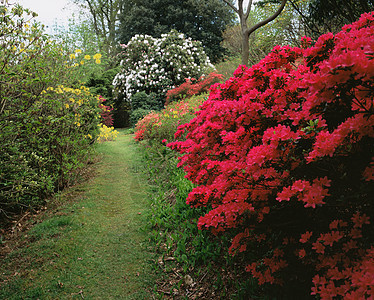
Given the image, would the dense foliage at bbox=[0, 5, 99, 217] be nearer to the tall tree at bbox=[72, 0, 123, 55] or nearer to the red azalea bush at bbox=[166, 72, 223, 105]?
the red azalea bush at bbox=[166, 72, 223, 105]

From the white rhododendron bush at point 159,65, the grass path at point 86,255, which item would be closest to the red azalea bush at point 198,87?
the white rhododendron bush at point 159,65

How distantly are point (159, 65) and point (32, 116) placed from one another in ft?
39.0

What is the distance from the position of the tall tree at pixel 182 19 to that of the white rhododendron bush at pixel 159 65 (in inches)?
165

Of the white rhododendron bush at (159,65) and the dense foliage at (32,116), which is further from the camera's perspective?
the white rhododendron bush at (159,65)

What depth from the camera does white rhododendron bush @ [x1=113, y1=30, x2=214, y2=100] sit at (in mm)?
14539

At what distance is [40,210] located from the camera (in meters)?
4.52

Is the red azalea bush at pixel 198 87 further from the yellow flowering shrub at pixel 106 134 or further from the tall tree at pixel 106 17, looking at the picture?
the tall tree at pixel 106 17

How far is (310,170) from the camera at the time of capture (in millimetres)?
1741

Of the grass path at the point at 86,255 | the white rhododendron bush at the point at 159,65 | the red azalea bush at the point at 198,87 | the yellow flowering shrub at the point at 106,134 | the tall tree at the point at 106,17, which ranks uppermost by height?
the tall tree at the point at 106,17

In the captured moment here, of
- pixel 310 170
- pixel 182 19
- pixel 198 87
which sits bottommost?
pixel 310 170

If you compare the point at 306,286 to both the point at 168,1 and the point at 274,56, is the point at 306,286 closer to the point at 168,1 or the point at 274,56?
the point at 274,56

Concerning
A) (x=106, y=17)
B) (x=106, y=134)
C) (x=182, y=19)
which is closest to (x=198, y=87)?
(x=106, y=134)

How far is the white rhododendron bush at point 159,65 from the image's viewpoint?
1454cm

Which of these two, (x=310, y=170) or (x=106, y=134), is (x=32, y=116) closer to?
(x=310, y=170)
